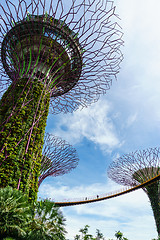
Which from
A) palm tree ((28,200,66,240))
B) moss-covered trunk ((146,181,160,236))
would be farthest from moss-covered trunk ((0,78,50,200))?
moss-covered trunk ((146,181,160,236))

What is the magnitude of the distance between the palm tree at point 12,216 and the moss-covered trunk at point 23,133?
1609mm

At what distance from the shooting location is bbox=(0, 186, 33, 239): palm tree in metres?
3.77

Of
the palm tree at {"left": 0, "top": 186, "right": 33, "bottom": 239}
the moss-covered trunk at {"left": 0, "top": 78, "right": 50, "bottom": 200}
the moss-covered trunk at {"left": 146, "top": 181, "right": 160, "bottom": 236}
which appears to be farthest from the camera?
the moss-covered trunk at {"left": 146, "top": 181, "right": 160, "bottom": 236}

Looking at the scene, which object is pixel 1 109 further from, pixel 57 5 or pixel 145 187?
pixel 145 187

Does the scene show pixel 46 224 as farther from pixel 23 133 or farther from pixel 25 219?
pixel 23 133

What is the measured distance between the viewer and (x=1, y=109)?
7.73m

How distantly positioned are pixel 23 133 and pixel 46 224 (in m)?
3.42

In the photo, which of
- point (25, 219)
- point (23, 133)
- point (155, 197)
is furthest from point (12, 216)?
point (155, 197)

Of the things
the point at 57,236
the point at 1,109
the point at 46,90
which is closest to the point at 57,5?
the point at 46,90

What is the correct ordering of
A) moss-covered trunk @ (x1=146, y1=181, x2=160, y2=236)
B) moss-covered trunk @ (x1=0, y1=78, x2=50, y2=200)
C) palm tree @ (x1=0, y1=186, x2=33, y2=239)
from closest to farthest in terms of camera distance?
palm tree @ (x1=0, y1=186, x2=33, y2=239)
moss-covered trunk @ (x1=0, y1=78, x2=50, y2=200)
moss-covered trunk @ (x1=146, y1=181, x2=160, y2=236)

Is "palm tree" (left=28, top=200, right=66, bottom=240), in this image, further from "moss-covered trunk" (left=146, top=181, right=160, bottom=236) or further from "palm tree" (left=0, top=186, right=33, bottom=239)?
"moss-covered trunk" (left=146, top=181, right=160, bottom=236)

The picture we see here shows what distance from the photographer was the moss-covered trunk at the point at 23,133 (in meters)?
5.93

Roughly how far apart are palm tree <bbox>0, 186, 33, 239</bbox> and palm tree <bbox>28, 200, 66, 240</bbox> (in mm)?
282

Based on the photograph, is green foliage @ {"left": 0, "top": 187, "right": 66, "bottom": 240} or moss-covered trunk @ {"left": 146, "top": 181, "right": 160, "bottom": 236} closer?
green foliage @ {"left": 0, "top": 187, "right": 66, "bottom": 240}
